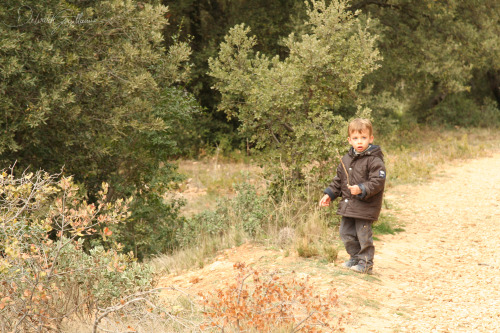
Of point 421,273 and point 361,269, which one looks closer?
point 361,269

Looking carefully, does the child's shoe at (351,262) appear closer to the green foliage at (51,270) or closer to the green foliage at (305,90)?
the green foliage at (305,90)

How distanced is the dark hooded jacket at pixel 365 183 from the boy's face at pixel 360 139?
0.23 ft

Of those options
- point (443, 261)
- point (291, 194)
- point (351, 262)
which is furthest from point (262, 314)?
point (291, 194)

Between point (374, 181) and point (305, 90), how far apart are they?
2.49 meters

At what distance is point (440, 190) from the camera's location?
32.8ft

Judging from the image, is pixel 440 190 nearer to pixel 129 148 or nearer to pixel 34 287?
pixel 129 148

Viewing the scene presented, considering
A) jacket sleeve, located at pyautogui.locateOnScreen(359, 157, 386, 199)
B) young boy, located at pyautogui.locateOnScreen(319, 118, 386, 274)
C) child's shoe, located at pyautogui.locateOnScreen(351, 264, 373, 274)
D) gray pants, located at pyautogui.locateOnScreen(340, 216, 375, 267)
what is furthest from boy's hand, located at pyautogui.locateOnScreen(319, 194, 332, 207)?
child's shoe, located at pyautogui.locateOnScreen(351, 264, 373, 274)

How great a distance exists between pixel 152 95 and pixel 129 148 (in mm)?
923

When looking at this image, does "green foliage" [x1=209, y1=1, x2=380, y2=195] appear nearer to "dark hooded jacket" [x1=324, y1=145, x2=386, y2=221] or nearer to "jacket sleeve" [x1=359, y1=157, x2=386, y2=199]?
"dark hooded jacket" [x1=324, y1=145, x2=386, y2=221]

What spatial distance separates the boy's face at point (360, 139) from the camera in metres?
5.30

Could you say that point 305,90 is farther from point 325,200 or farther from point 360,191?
point 360,191

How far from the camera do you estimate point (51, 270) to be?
360 centimetres

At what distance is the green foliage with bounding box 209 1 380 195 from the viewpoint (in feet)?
23.3

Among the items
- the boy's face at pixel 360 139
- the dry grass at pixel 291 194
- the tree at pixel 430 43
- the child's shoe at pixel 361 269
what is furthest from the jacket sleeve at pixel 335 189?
the tree at pixel 430 43
